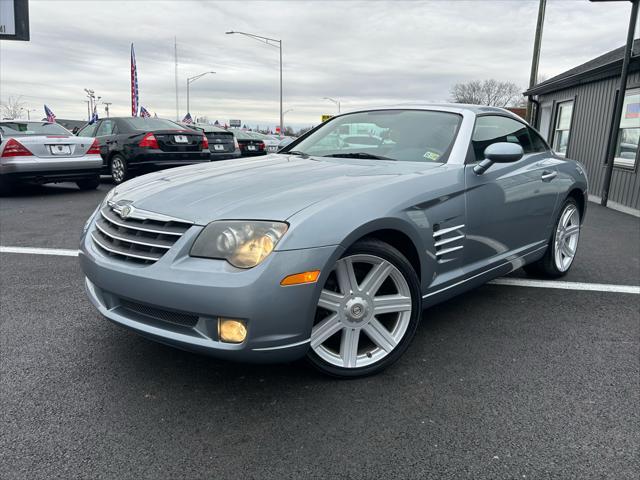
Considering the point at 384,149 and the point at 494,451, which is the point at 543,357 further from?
the point at 384,149

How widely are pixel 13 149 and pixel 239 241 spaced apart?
841cm

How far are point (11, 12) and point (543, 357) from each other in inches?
692

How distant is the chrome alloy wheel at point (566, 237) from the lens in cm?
452

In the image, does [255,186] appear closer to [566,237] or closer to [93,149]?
[566,237]

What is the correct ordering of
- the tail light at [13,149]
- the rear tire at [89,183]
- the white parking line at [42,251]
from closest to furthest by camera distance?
the white parking line at [42,251] < the tail light at [13,149] < the rear tire at [89,183]

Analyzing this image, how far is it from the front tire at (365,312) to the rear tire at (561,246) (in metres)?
2.14

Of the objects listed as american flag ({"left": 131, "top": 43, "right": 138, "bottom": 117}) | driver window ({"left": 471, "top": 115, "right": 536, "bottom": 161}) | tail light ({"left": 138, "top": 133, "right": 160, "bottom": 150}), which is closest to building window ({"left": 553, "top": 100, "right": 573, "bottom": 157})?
tail light ({"left": 138, "top": 133, "right": 160, "bottom": 150})

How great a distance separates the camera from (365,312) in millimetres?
2668

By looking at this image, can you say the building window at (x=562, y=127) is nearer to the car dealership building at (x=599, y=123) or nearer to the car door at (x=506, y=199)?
the car dealership building at (x=599, y=123)

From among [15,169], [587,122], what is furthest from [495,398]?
[587,122]

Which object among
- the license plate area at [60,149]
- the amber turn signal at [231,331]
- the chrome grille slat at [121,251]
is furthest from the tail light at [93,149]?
the amber turn signal at [231,331]

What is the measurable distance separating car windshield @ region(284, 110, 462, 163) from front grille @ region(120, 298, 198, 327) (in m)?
1.67

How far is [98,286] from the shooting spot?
2.64 metres

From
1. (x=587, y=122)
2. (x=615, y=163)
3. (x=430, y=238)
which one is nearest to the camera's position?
(x=430, y=238)
